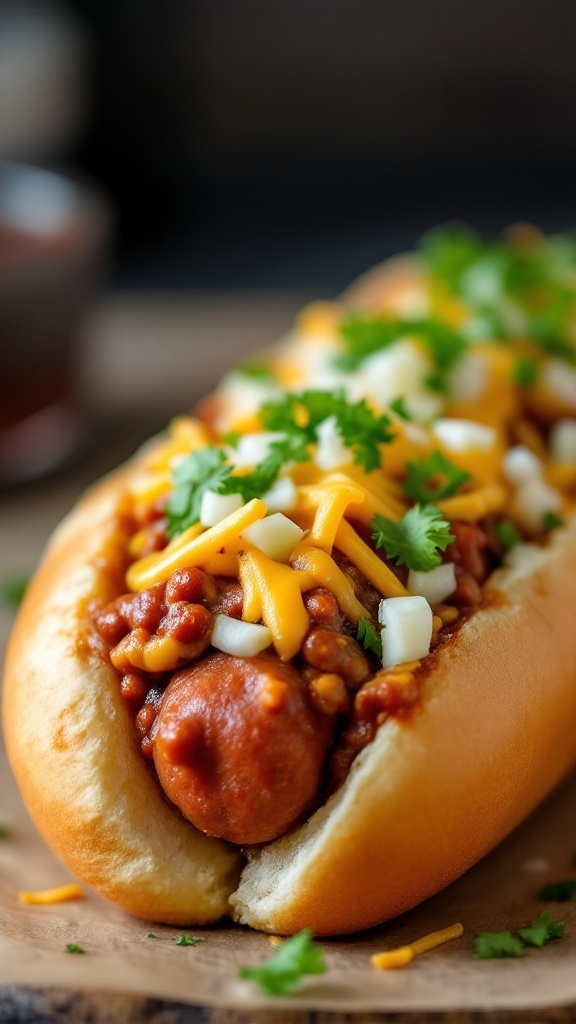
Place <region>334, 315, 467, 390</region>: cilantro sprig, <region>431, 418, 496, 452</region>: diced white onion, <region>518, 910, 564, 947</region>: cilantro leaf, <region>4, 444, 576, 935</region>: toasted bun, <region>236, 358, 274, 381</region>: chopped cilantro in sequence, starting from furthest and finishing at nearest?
<region>236, 358, 274, 381</region>: chopped cilantro → <region>334, 315, 467, 390</region>: cilantro sprig → <region>431, 418, 496, 452</region>: diced white onion → <region>518, 910, 564, 947</region>: cilantro leaf → <region>4, 444, 576, 935</region>: toasted bun

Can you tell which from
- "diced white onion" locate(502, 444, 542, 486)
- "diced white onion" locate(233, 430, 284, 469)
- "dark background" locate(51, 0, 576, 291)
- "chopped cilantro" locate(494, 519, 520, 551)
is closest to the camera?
"diced white onion" locate(233, 430, 284, 469)

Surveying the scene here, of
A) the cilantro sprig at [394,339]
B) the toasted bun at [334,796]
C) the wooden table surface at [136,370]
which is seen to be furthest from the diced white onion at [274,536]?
the wooden table surface at [136,370]

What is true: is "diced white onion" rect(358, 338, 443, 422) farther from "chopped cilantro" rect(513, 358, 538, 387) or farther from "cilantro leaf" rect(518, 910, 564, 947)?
"cilantro leaf" rect(518, 910, 564, 947)

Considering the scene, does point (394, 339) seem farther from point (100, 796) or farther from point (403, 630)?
point (100, 796)

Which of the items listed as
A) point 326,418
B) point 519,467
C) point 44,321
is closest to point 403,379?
point 519,467

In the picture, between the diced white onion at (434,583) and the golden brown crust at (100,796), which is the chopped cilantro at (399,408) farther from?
the golden brown crust at (100,796)

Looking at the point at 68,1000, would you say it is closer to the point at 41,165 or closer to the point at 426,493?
the point at 426,493

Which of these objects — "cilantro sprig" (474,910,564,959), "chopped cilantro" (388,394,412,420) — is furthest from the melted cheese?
"cilantro sprig" (474,910,564,959)
